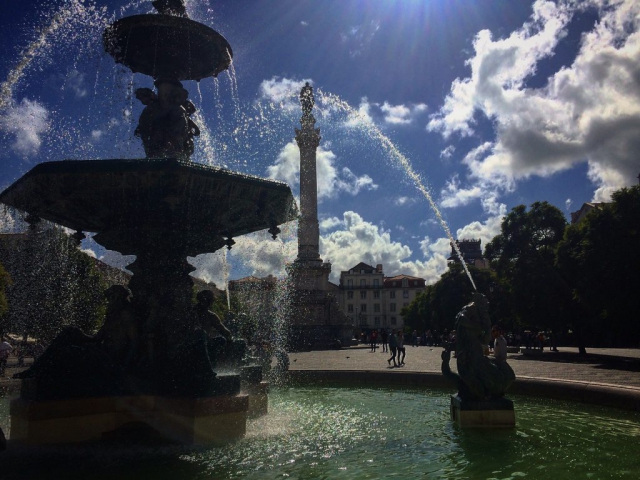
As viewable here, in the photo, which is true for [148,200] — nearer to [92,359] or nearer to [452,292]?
[92,359]

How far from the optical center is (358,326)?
116 metres

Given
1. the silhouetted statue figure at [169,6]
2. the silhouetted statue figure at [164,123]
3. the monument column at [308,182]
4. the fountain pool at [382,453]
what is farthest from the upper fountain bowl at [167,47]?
the monument column at [308,182]

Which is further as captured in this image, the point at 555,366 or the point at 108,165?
the point at 555,366

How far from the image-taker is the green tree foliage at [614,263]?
20344 mm

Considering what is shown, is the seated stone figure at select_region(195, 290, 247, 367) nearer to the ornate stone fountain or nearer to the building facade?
the ornate stone fountain

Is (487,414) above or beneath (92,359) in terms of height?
beneath

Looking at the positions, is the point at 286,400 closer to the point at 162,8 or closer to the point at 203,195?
the point at 203,195

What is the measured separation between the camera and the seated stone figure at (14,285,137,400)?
21.0 ft

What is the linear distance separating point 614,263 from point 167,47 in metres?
18.8

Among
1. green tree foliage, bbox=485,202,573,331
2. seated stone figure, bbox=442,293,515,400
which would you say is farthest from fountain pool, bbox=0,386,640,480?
green tree foliage, bbox=485,202,573,331

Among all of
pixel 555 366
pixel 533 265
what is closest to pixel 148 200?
pixel 555 366

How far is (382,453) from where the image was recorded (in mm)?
5945

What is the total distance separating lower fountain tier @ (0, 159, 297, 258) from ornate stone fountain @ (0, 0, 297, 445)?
0.06ft

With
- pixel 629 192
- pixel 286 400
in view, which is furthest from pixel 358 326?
pixel 286 400
